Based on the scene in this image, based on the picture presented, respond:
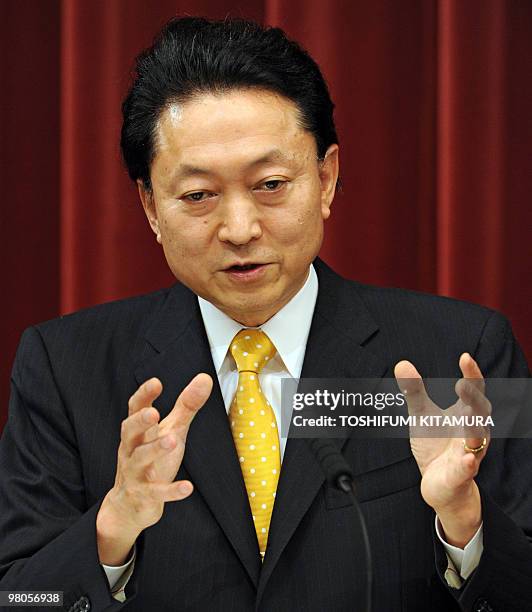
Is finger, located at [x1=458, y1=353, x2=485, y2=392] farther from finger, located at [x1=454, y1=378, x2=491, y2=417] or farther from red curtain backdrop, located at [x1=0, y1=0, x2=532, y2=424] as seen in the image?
red curtain backdrop, located at [x1=0, y1=0, x2=532, y2=424]

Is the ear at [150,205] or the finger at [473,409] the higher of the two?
the ear at [150,205]

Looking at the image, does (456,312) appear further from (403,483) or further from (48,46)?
(48,46)

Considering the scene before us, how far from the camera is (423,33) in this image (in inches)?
70.6

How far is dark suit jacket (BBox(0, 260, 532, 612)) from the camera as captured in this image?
3.93 feet

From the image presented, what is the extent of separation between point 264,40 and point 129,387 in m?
0.50

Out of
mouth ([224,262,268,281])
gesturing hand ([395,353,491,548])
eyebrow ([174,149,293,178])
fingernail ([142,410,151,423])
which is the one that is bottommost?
gesturing hand ([395,353,491,548])

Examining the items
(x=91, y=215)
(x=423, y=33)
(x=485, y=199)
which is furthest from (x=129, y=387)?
(x=423, y=33)

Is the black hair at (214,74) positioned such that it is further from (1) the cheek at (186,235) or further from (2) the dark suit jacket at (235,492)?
(2) the dark suit jacket at (235,492)

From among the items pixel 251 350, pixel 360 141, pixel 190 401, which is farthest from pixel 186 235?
pixel 360 141

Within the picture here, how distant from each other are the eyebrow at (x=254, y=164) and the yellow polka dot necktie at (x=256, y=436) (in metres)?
0.24

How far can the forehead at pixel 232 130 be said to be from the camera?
127 cm

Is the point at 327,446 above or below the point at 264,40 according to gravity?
below

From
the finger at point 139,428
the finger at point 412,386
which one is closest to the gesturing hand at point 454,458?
the finger at point 412,386

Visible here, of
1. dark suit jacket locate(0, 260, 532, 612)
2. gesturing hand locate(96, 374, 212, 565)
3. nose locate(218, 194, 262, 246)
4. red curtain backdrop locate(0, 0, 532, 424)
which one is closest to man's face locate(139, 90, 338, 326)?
nose locate(218, 194, 262, 246)
